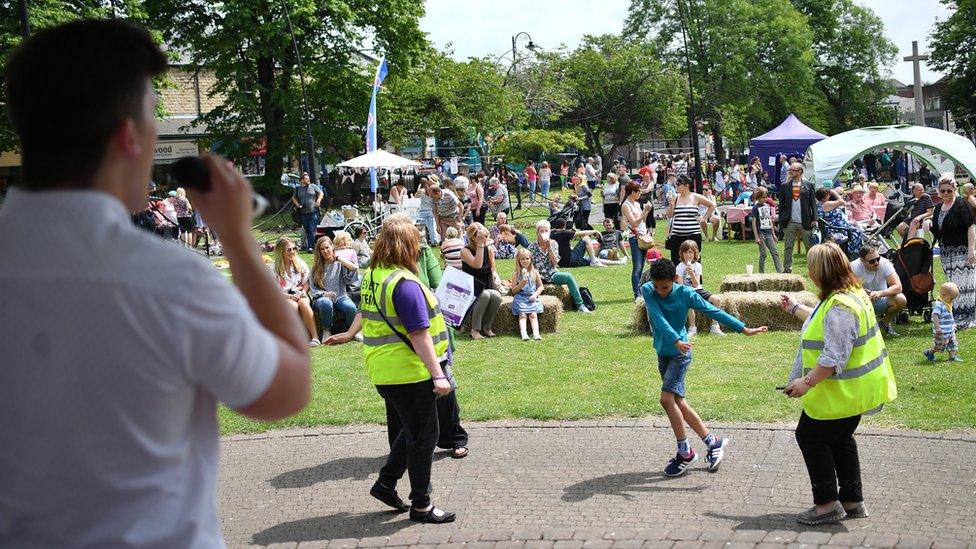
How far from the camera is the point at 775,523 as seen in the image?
6.57 meters

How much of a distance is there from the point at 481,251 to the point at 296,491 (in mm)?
6614

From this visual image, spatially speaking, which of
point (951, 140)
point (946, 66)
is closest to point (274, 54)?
point (951, 140)

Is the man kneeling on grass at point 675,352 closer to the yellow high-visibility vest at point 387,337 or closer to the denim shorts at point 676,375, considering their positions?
the denim shorts at point 676,375

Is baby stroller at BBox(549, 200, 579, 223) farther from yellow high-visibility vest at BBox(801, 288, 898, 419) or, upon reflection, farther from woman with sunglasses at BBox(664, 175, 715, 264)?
yellow high-visibility vest at BBox(801, 288, 898, 419)

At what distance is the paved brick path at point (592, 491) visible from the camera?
643 cm

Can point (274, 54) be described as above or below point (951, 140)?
above

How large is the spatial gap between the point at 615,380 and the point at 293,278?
5.06 meters

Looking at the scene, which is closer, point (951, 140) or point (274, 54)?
point (951, 140)

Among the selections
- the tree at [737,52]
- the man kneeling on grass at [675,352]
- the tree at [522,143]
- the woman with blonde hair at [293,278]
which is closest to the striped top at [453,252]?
the woman with blonde hair at [293,278]

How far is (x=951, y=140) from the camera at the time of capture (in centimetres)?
2145

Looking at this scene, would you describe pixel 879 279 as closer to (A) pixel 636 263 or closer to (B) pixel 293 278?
(A) pixel 636 263

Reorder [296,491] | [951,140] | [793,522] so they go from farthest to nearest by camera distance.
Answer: [951,140]
[296,491]
[793,522]

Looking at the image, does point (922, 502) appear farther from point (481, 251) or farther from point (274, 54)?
point (274, 54)

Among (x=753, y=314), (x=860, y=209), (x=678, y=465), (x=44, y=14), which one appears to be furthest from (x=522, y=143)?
(x=678, y=465)
